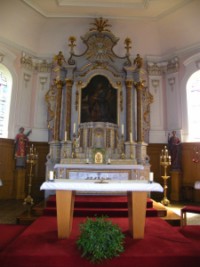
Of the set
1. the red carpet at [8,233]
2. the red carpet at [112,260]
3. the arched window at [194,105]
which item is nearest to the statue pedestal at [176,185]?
the arched window at [194,105]

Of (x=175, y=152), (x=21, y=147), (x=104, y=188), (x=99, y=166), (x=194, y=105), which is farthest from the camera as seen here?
(x=194, y=105)

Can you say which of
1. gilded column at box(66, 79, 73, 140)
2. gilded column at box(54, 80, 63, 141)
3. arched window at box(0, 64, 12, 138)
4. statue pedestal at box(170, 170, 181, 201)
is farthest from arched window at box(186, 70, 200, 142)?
arched window at box(0, 64, 12, 138)

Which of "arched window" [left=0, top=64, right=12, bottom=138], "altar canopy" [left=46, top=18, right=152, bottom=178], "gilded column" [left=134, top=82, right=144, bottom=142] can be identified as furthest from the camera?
"arched window" [left=0, top=64, right=12, bottom=138]

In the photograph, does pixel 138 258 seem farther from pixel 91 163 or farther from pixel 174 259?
pixel 91 163

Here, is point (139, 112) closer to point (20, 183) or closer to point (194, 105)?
point (194, 105)

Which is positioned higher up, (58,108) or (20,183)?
(58,108)

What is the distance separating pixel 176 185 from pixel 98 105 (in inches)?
159

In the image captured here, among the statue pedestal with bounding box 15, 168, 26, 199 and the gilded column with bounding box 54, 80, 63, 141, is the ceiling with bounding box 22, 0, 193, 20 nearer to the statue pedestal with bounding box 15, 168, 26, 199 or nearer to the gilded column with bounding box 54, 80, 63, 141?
the gilded column with bounding box 54, 80, 63, 141

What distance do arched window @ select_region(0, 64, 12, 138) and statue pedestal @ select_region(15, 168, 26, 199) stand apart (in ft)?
4.83

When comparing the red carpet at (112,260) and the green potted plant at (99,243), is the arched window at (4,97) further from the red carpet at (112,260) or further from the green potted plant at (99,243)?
the green potted plant at (99,243)

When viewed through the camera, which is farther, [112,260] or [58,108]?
[58,108]

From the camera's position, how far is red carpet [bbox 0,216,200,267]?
2.82 metres

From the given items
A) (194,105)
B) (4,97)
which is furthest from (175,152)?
(4,97)

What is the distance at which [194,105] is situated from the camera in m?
9.51
